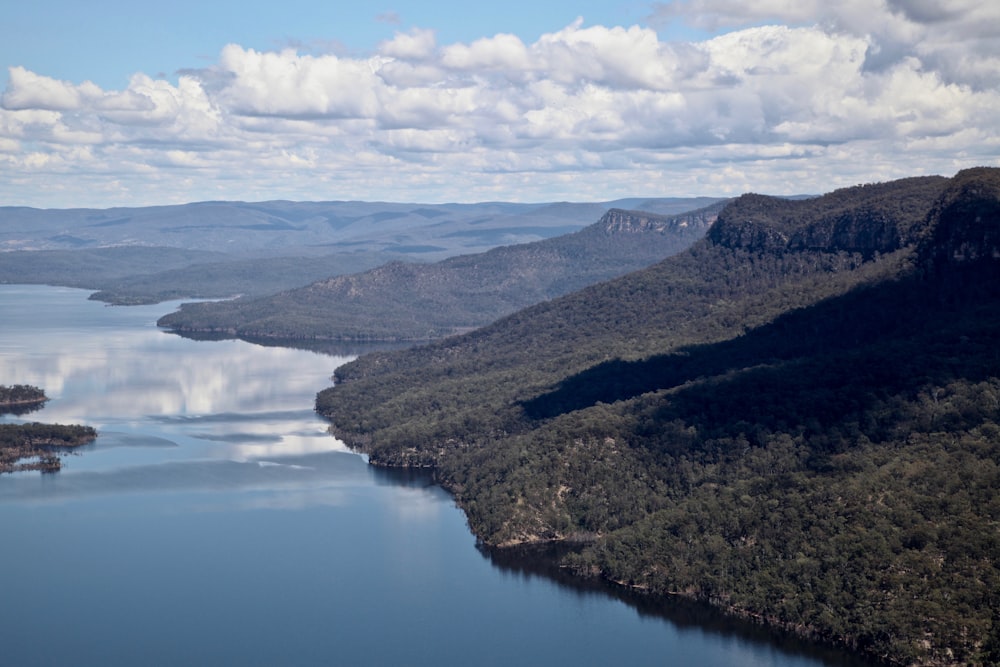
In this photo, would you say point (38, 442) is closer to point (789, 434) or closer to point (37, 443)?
point (37, 443)

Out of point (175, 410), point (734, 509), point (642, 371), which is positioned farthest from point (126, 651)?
point (175, 410)

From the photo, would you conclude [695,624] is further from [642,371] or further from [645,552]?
[642,371]

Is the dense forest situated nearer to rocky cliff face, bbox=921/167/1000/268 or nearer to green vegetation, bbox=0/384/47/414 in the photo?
rocky cliff face, bbox=921/167/1000/268

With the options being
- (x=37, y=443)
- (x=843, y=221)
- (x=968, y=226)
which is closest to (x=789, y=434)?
(x=968, y=226)

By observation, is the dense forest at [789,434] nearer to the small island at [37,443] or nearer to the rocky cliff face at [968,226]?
the rocky cliff face at [968,226]

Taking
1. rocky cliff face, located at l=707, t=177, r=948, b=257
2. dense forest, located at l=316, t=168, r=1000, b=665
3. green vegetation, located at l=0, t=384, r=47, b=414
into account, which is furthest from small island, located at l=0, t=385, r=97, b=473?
rocky cliff face, located at l=707, t=177, r=948, b=257
